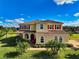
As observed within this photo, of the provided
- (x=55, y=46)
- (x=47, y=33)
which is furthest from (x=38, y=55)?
(x=47, y=33)

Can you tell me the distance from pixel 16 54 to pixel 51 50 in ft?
20.8

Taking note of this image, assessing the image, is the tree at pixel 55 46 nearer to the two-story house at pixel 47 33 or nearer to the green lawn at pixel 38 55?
the green lawn at pixel 38 55

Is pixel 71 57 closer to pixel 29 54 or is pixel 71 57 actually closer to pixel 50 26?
pixel 29 54

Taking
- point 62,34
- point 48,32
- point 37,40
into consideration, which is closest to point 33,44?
point 37,40

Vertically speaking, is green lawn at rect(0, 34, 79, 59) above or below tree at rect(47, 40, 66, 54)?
below

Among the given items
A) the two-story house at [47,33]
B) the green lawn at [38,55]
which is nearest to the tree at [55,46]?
the green lawn at [38,55]

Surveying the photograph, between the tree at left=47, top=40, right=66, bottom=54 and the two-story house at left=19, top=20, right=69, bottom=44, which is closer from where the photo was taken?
the tree at left=47, top=40, right=66, bottom=54

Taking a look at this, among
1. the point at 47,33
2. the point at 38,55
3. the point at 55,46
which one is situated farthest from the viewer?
the point at 47,33

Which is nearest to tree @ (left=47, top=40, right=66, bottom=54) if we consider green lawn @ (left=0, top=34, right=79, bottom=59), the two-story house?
green lawn @ (left=0, top=34, right=79, bottom=59)

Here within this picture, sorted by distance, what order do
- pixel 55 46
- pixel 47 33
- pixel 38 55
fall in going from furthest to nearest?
pixel 47 33 < pixel 55 46 < pixel 38 55

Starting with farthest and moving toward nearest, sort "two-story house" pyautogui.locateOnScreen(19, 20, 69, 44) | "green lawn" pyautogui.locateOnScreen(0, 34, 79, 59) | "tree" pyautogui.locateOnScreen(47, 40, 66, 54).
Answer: "two-story house" pyautogui.locateOnScreen(19, 20, 69, 44) < "tree" pyautogui.locateOnScreen(47, 40, 66, 54) < "green lawn" pyautogui.locateOnScreen(0, 34, 79, 59)

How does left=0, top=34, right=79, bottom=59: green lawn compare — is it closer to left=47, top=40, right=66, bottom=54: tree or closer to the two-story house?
left=47, top=40, right=66, bottom=54: tree

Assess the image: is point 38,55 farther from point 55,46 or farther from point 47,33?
point 47,33

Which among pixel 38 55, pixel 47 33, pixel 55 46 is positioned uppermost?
pixel 47 33
